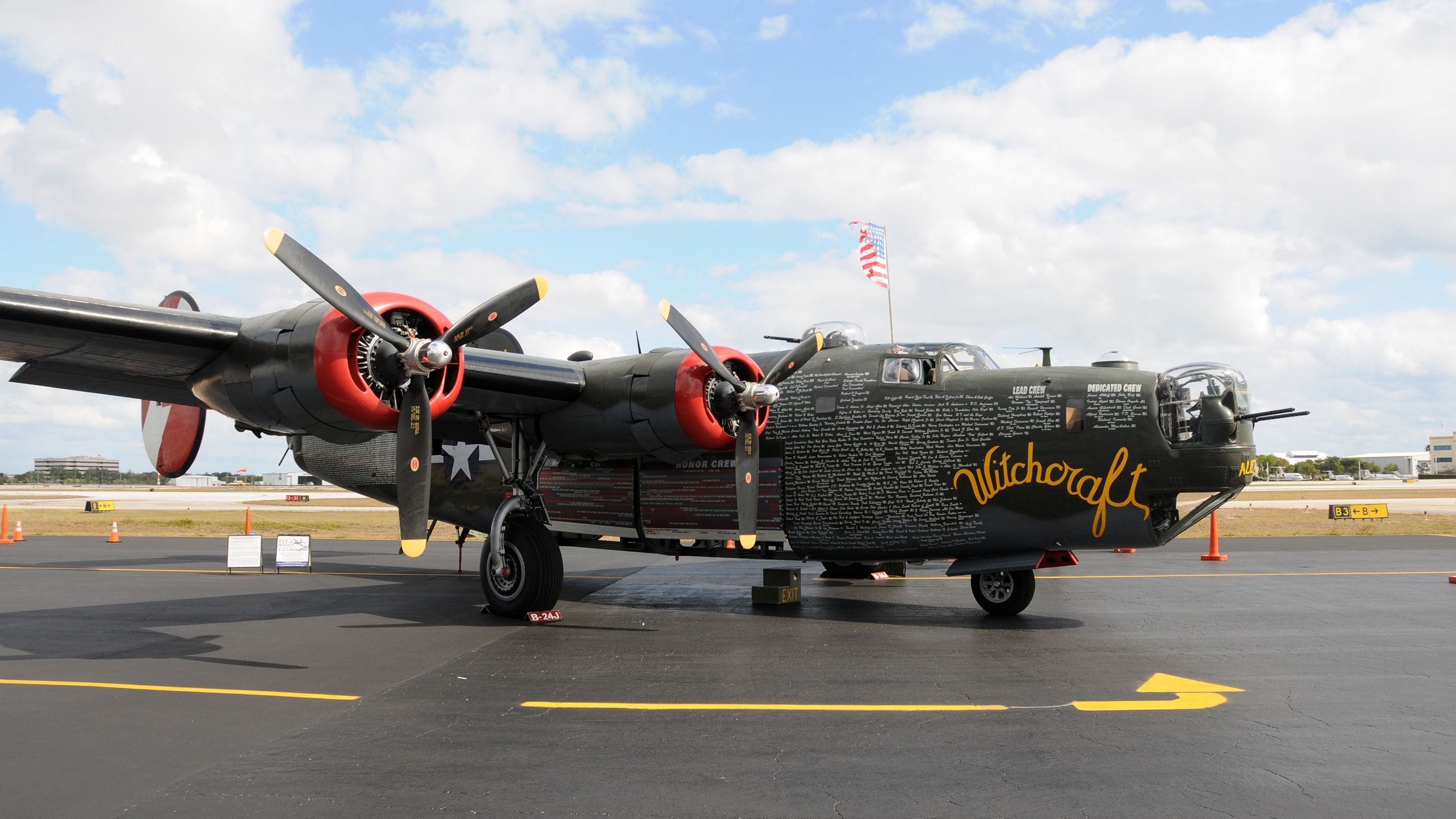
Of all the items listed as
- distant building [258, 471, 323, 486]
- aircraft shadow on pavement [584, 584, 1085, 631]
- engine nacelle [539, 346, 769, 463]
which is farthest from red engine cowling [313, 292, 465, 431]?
distant building [258, 471, 323, 486]

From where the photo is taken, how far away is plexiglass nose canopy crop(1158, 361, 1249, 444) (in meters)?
11.8

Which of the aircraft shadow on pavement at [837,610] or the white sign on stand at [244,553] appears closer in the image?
the aircraft shadow on pavement at [837,610]

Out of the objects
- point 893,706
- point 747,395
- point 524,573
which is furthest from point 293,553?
point 893,706

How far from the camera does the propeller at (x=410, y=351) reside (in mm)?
10000

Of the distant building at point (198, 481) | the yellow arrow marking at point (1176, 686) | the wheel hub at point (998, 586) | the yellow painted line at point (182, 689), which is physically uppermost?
the distant building at point (198, 481)

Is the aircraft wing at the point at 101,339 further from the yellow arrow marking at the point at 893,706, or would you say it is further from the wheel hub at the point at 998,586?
the wheel hub at the point at 998,586

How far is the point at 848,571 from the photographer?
18828mm

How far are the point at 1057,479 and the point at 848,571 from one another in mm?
7371

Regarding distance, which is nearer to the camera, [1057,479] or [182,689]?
[182,689]

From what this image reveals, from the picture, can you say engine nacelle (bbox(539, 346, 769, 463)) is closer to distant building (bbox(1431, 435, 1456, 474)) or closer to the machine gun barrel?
the machine gun barrel

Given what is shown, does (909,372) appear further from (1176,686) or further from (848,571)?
(848,571)

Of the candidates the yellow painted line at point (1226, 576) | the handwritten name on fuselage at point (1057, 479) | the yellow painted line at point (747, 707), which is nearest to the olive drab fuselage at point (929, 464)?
the handwritten name on fuselage at point (1057, 479)

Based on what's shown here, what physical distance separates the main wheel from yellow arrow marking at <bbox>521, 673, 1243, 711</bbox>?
5.20m

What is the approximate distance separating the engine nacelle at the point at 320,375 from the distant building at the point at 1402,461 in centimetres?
19637
